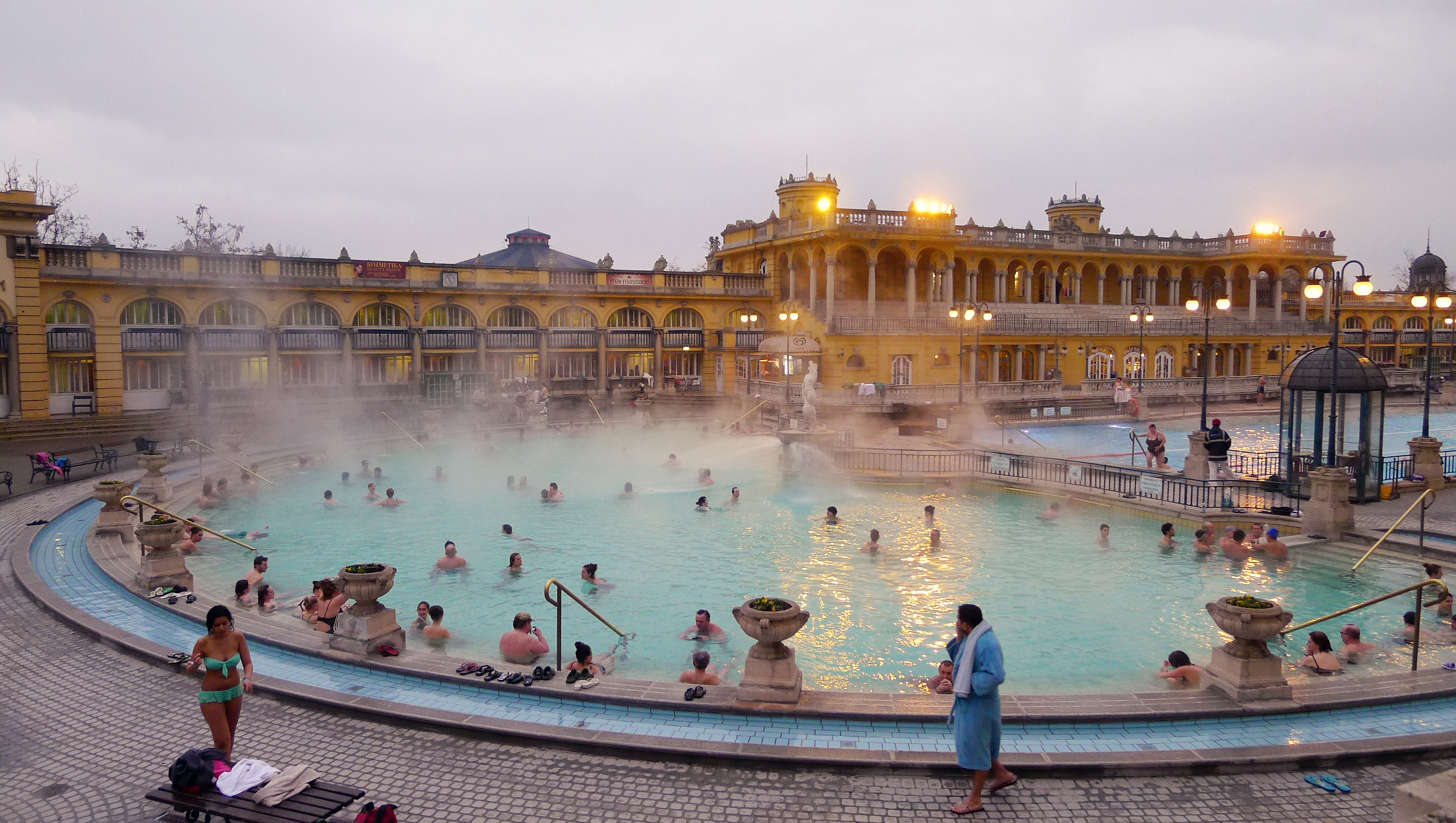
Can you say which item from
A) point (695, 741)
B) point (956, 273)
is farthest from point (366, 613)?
point (956, 273)

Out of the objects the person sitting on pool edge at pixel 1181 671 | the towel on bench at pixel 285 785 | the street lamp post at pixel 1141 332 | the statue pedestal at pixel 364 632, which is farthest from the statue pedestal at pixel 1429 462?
the towel on bench at pixel 285 785

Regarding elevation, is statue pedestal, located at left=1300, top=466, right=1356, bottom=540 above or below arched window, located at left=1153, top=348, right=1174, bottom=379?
below

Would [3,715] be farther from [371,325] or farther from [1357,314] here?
[1357,314]

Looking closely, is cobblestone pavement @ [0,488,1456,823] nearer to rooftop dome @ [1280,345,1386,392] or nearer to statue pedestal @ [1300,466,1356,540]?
statue pedestal @ [1300,466,1356,540]

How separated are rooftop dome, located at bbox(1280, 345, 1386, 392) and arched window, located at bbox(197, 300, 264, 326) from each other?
1468 inches

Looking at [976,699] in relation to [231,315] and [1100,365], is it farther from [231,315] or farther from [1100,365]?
[1100,365]

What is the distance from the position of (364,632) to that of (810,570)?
869cm

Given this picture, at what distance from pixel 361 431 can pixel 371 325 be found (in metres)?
7.97

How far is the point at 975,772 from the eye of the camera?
6.95m

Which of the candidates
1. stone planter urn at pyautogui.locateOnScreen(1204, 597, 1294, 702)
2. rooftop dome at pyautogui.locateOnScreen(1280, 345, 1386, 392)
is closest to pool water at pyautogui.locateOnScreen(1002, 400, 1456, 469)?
rooftop dome at pyautogui.locateOnScreen(1280, 345, 1386, 392)

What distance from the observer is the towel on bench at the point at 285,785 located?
20.8ft

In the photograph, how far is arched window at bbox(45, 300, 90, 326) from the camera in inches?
1289

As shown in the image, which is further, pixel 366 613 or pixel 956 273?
pixel 956 273

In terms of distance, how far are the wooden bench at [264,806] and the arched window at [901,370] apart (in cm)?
3691
